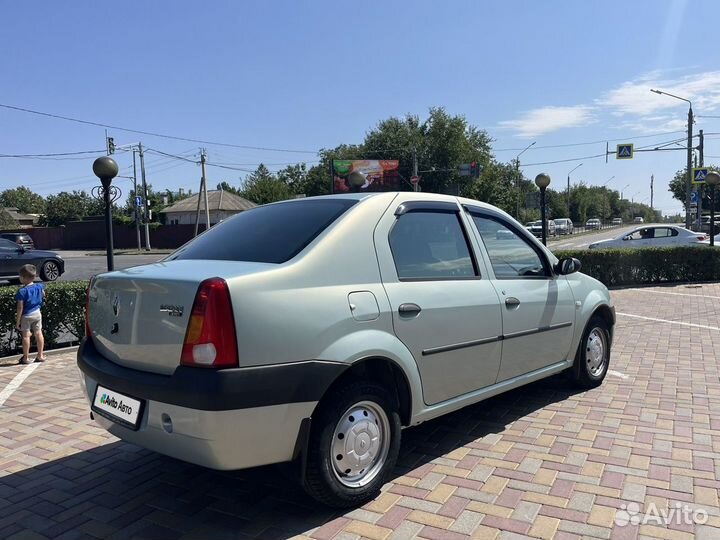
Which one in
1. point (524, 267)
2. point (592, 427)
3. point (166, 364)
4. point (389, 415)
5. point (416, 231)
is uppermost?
point (416, 231)

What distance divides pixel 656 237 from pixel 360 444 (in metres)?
20.5

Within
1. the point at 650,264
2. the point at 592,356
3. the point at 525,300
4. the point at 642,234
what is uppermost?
the point at 642,234

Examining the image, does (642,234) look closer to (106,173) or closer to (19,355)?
(106,173)

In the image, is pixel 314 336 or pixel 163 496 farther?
pixel 163 496

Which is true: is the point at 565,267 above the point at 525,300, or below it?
above

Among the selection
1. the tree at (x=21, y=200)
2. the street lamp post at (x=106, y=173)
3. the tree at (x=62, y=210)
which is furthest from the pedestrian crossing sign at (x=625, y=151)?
the tree at (x=21, y=200)

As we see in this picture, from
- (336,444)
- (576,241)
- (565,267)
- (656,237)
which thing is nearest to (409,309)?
(336,444)

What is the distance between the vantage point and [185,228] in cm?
5034

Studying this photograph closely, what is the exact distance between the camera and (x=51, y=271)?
19219mm

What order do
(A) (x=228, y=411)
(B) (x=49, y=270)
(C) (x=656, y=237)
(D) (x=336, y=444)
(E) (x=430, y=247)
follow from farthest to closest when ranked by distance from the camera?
(C) (x=656, y=237) < (B) (x=49, y=270) < (E) (x=430, y=247) < (D) (x=336, y=444) < (A) (x=228, y=411)

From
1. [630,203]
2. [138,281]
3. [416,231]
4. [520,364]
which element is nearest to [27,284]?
[138,281]

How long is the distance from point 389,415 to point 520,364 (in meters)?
1.45

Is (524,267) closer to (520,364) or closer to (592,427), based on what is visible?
(520,364)

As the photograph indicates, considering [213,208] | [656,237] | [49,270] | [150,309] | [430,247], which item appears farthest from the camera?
[213,208]
